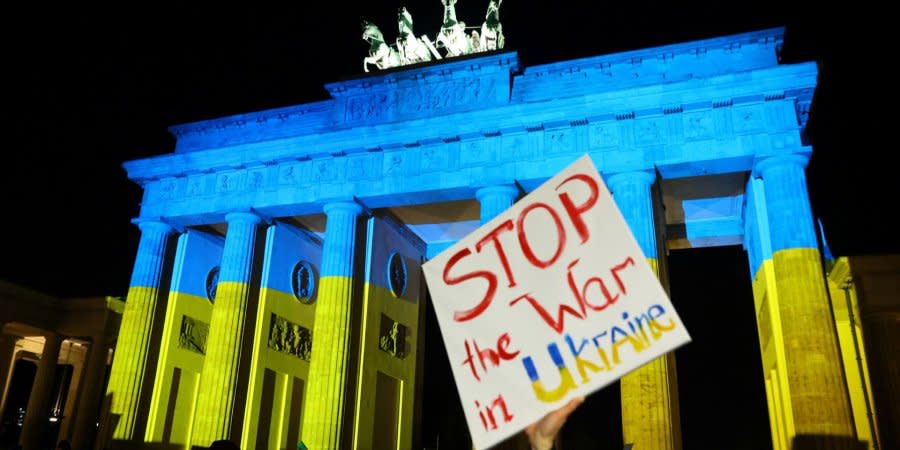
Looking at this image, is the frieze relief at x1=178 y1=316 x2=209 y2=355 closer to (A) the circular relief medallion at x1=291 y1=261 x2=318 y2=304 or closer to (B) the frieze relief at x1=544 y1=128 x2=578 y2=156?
(A) the circular relief medallion at x1=291 y1=261 x2=318 y2=304

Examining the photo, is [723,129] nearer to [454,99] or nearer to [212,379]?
[454,99]

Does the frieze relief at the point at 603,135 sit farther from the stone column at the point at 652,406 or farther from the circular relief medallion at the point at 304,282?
the circular relief medallion at the point at 304,282

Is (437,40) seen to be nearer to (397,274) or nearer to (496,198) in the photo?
(496,198)

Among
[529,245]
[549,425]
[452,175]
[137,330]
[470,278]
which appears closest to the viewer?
[549,425]

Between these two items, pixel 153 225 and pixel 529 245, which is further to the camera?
pixel 153 225

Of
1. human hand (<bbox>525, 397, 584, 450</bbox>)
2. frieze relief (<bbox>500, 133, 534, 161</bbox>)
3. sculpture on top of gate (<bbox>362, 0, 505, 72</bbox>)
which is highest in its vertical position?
sculpture on top of gate (<bbox>362, 0, 505, 72</bbox>)

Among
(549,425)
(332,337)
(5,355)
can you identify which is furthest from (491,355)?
(5,355)

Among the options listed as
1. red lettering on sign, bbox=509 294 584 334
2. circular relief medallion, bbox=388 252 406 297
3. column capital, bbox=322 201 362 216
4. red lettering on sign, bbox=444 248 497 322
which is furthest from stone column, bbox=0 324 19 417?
red lettering on sign, bbox=509 294 584 334

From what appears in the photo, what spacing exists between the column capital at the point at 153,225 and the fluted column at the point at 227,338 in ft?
10.5

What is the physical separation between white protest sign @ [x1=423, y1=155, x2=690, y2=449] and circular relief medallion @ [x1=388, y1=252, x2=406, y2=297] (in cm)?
2185

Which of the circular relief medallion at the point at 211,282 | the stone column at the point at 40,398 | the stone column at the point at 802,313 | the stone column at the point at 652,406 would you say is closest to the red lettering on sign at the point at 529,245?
the stone column at the point at 652,406

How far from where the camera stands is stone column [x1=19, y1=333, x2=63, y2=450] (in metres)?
32.9

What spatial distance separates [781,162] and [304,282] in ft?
64.1

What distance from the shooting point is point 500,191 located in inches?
861
